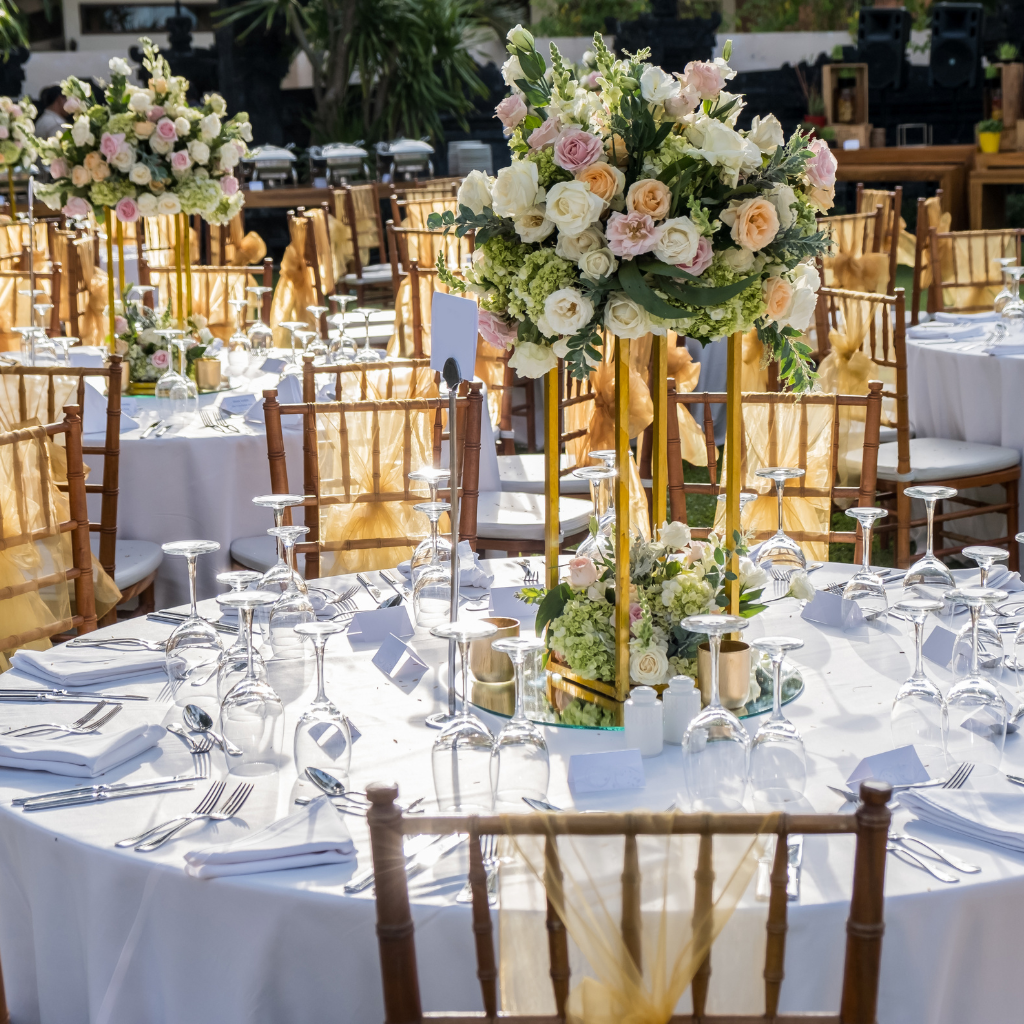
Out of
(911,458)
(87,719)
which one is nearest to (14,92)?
(911,458)

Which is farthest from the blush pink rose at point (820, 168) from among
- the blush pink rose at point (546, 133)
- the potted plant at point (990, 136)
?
the potted plant at point (990, 136)

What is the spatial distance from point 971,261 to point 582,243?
579cm

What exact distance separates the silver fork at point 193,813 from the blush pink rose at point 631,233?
2.93ft

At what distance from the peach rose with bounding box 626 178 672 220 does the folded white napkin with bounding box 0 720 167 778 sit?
101 cm

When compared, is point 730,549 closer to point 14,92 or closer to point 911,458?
point 911,458

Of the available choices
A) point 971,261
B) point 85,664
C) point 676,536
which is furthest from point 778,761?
point 971,261

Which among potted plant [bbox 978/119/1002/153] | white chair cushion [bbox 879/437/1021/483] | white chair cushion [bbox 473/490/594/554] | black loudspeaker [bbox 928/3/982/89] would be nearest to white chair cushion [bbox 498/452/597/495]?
white chair cushion [bbox 473/490/594/554]

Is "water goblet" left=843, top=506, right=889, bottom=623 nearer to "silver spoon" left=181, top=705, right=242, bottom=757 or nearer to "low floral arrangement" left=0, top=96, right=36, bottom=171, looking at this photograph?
"silver spoon" left=181, top=705, right=242, bottom=757

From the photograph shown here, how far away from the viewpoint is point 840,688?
7.12 feet

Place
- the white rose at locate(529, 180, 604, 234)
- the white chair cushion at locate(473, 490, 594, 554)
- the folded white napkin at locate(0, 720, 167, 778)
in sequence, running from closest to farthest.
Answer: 1. the white rose at locate(529, 180, 604, 234)
2. the folded white napkin at locate(0, 720, 167, 778)
3. the white chair cushion at locate(473, 490, 594, 554)

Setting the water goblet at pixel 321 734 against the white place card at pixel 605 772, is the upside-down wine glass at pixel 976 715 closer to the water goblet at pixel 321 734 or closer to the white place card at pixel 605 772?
the white place card at pixel 605 772

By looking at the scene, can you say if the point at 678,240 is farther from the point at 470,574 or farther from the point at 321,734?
the point at 470,574

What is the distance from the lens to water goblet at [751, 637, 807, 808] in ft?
5.60

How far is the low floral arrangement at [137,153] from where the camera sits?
484cm
